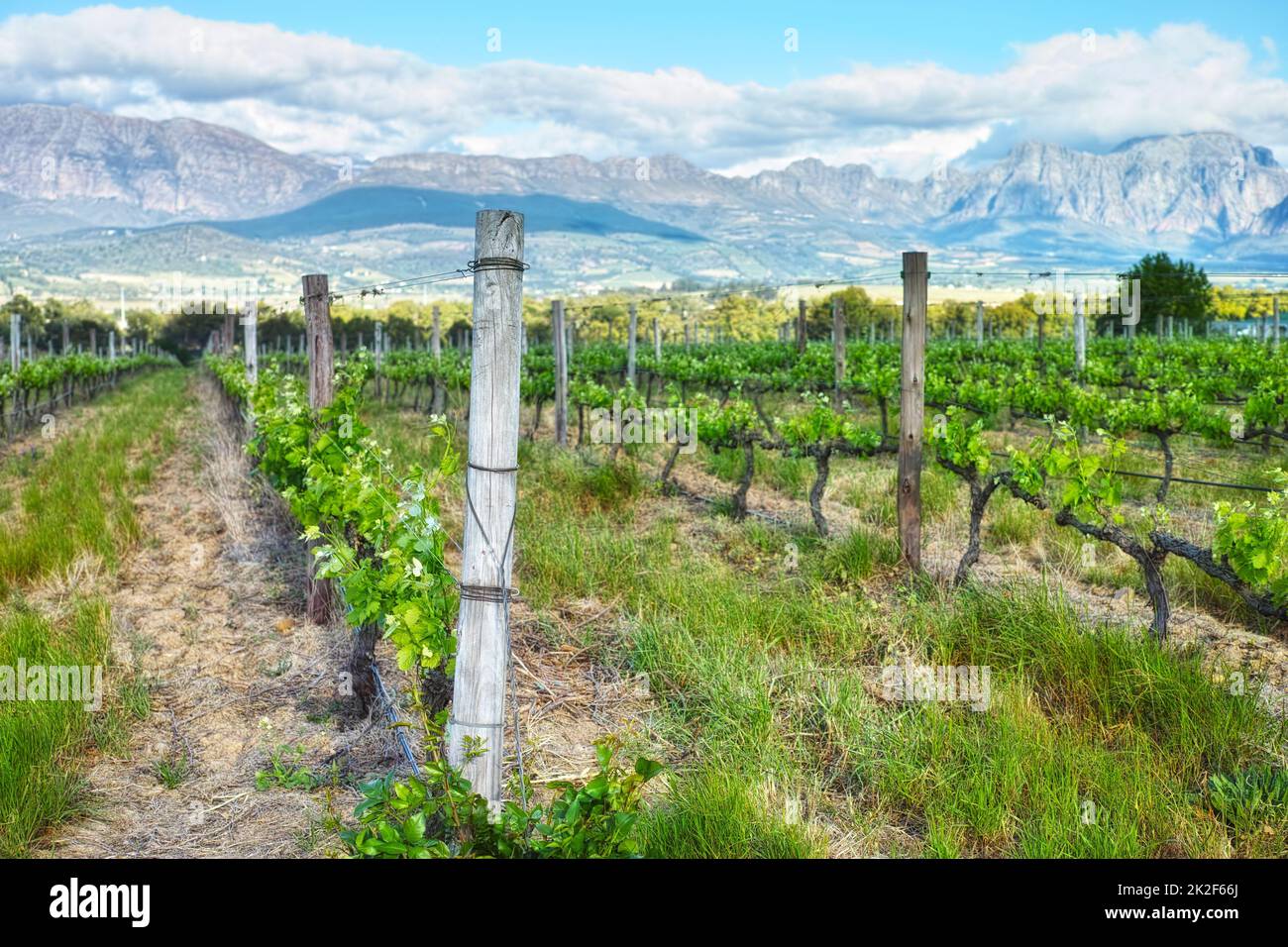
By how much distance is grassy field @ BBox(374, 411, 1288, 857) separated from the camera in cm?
334

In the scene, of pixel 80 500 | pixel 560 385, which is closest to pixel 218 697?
pixel 80 500

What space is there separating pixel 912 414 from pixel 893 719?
287 centimetres

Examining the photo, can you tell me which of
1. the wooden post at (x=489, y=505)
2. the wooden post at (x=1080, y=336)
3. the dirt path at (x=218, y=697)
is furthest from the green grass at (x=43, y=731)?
the wooden post at (x=1080, y=336)

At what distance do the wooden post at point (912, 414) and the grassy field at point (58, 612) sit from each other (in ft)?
15.5

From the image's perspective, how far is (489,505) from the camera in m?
2.88

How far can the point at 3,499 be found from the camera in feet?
31.0

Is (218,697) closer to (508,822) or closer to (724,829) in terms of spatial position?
(508,822)

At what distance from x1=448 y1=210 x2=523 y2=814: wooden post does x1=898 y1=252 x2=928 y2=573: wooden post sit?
13.7ft

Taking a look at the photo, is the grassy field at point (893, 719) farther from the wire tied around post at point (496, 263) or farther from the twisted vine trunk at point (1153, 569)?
the wire tied around post at point (496, 263)

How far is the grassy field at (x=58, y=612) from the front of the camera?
12.0 feet

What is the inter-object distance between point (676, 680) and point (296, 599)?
3085 mm

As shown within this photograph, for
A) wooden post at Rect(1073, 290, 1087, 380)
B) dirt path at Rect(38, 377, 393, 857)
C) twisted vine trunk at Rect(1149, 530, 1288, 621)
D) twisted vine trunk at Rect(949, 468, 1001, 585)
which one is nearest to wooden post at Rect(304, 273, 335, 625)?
dirt path at Rect(38, 377, 393, 857)
